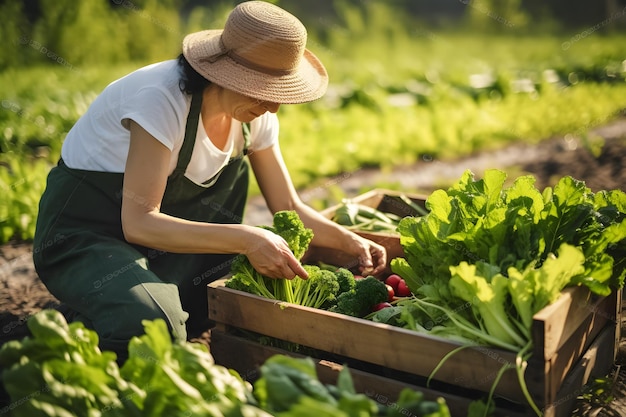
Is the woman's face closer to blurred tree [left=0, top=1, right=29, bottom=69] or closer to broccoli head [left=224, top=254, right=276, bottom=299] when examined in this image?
broccoli head [left=224, top=254, right=276, bottom=299]

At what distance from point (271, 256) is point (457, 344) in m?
0.77

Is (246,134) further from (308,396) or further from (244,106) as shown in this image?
(308,396)

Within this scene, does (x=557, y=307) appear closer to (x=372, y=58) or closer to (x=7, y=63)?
(x=7, y=63)

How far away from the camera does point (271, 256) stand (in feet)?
9.25

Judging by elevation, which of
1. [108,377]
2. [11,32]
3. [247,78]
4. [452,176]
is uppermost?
[247,78]

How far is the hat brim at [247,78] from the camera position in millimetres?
2859

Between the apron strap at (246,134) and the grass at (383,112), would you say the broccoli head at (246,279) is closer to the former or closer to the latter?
the apron strap at (246,134)

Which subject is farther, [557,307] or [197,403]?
[557,307]

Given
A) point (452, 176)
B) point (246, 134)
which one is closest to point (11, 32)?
point (452, 176)

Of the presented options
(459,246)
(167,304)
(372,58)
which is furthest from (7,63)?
(459,246)

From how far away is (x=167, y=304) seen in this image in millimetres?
2906

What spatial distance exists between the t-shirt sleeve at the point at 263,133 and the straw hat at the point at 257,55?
1.76 feet

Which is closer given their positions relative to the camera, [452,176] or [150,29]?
[452,176]

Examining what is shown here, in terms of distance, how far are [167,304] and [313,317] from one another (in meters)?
0.58
